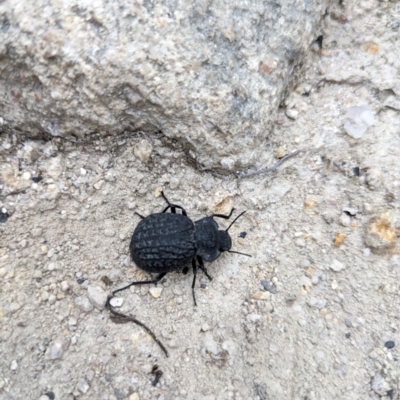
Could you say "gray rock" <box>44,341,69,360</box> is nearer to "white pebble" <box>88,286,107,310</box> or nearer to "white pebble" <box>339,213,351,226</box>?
"white pebble" <box>88,286,107,310</box>

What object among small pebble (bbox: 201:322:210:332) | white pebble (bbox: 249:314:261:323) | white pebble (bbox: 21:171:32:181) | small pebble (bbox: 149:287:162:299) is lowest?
small pebble (bbox: 149:287:162:299)

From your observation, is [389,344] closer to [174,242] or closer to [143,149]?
[174,242]

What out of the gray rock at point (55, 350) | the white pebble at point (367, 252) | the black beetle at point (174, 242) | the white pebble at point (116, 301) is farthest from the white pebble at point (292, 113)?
the gray rock at point (55, 350)

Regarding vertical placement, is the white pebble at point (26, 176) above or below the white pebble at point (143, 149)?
below

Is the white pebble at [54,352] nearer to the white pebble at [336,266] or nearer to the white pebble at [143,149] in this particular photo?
the white pebble at [143,149]

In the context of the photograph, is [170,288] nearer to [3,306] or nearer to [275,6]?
[3,306]

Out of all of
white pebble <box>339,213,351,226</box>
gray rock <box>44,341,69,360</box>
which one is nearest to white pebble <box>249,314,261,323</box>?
white pebble <box>339,213,351,226</box>
